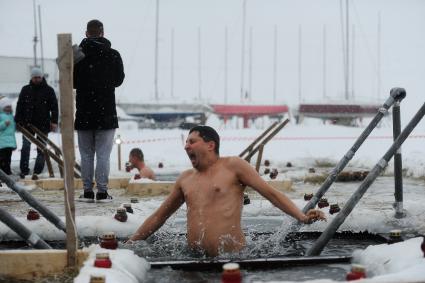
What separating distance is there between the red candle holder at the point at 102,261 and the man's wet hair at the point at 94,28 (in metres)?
4.21

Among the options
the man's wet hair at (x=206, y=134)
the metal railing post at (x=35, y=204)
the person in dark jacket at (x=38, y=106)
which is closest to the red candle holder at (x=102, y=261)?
the metal railing post at (x=35, y=204)

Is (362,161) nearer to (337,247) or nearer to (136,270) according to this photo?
(337,247)

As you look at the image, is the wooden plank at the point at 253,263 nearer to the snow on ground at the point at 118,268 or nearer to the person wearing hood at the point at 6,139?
the snow on ground at the point at 118,268

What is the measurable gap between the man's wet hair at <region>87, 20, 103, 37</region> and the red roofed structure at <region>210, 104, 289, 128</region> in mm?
42329

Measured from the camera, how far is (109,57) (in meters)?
7.18

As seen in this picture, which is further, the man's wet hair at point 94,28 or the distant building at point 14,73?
the distant building at point 14,73

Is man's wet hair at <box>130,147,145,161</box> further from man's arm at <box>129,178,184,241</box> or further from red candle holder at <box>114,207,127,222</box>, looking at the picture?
man's arm at <box>129,178,184,241</box>

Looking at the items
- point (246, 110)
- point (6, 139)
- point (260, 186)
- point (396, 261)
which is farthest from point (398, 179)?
point (246, 110)

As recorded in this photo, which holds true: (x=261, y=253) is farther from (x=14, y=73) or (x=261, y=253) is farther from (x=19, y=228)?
(x=14, y=73)

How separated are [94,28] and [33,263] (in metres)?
3.82

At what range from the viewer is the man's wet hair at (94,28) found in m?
7.10

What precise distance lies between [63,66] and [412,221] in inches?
145

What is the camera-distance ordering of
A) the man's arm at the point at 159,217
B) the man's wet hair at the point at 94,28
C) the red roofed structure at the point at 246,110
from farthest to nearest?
the red roofed structure at the point at 246,110, the man's wet hair at the point at 94,28, the man's arm at the point at 159,217

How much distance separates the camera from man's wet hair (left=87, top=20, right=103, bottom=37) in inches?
280
